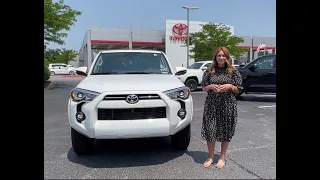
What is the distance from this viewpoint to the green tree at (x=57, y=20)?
56.1 ft

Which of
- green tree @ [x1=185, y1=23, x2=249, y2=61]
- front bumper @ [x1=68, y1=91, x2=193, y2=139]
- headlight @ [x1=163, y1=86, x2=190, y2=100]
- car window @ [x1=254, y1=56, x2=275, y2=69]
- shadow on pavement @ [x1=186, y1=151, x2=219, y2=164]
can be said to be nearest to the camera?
front bumper @ [x1=68, y1=91, x2=193, y2=139]

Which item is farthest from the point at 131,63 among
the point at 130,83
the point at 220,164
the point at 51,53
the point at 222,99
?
→ the point at 51,53

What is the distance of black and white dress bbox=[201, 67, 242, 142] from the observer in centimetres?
406

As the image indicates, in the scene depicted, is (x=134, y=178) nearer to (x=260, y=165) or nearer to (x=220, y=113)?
(x=220, y=113)

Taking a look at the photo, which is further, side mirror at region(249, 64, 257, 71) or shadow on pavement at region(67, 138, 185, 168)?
side mirror at region(249, 64, 257, 71)

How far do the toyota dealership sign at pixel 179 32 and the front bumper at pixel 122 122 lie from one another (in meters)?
38.0

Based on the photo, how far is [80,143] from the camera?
14.5 ft

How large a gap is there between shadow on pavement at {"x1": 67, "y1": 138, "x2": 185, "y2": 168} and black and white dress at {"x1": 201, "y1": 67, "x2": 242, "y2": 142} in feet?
2.64

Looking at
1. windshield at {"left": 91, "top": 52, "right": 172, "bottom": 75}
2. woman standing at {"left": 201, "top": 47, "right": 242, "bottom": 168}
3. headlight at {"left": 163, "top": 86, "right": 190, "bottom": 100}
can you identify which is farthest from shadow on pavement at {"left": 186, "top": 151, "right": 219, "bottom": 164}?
windshield at {"left": 91, "top": 52, "right": 172, "bottom": 75}

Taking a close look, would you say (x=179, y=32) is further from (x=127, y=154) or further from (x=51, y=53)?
(x=127, y=154)

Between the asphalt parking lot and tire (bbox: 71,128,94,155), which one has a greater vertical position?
tire (bbox: 71,128,94,155)

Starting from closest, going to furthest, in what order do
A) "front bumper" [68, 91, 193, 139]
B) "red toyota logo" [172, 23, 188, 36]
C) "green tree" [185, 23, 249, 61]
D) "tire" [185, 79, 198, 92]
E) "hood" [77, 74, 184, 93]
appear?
"front bumper" [68, 91, 193, 139]
"hood" [77, 74, 184, 93]
"tire" [185, 79, 198, 92]
"green tree" [185, 23, 249, 61]
"red toyota logo" [172, 23, 188, 36]

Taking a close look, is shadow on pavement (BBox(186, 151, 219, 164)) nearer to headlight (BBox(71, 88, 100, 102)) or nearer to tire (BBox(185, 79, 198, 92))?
headlight (BBox(71, 88, 100, 102))

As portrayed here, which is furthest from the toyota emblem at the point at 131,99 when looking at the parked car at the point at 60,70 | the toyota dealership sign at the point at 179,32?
the parked car at the point at 60,70
